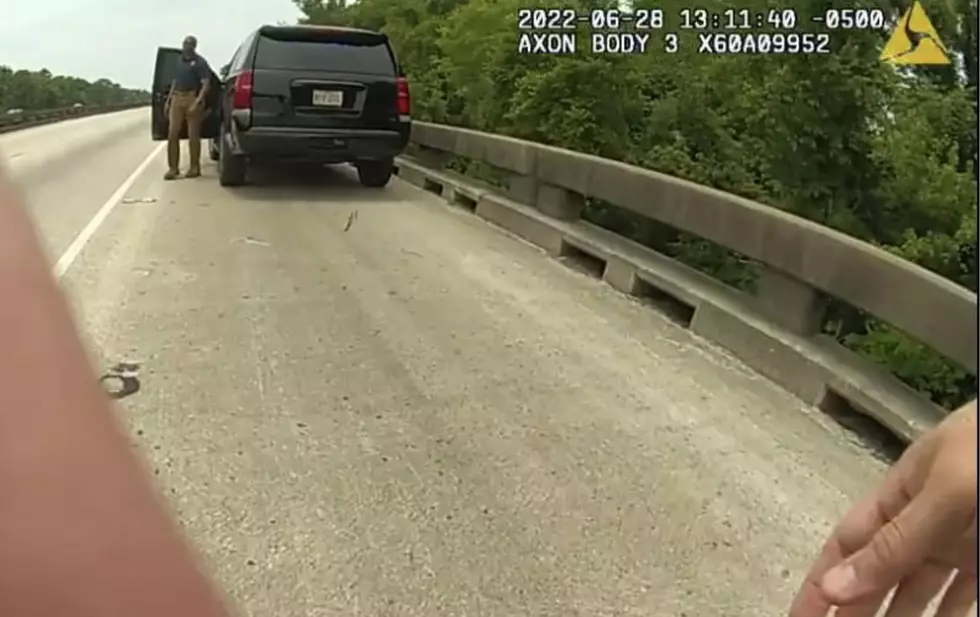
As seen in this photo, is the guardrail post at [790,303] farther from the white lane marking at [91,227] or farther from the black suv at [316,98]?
the black suv at [316,98]

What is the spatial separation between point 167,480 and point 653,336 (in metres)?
3.02

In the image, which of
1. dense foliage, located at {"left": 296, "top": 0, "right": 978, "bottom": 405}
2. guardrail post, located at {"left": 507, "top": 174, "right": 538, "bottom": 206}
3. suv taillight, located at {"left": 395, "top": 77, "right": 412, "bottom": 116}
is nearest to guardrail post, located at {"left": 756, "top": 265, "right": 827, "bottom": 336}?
dense foliage, located at {"left": 296, "top": 0, "right": 978, "bottom": 405}

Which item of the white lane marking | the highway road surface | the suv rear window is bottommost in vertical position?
the highway road surface

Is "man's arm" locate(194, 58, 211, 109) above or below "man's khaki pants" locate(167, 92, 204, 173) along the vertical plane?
above

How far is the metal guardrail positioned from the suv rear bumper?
2105 cm

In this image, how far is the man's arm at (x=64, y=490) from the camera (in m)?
0.70

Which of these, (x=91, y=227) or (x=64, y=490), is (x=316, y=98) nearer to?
(x=91, y=227)

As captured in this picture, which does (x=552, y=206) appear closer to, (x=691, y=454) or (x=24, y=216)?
(x=691, y=454)

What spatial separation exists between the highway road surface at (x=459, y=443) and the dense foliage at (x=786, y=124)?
10.1 ft

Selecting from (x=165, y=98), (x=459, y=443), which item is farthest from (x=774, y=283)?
(x=165, y=98)

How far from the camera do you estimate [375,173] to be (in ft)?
48.9

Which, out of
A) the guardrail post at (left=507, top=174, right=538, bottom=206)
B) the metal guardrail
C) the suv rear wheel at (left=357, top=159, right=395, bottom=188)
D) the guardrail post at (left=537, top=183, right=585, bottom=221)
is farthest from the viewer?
the metal guardrail

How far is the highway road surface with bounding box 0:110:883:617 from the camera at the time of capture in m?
3.45

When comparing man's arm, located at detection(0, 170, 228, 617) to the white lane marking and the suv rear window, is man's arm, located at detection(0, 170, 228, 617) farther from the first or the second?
the suv rear window
